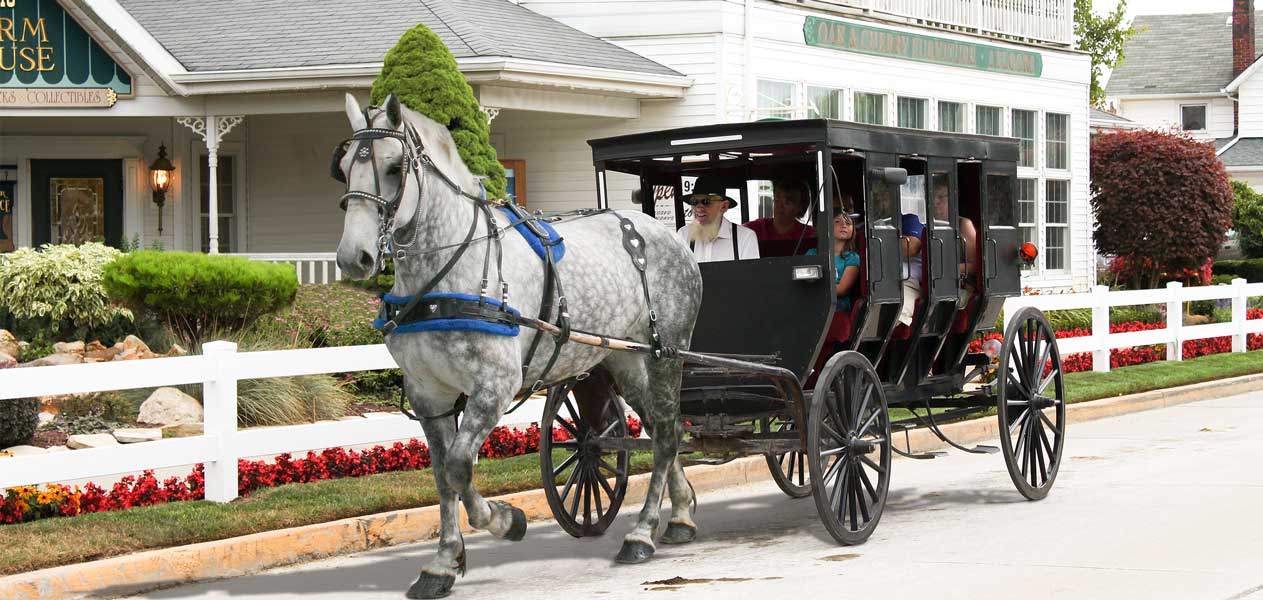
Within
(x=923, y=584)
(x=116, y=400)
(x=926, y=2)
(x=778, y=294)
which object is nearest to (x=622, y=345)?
(x=778, y=294)

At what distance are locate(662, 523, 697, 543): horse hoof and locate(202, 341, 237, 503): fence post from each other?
288 centimetres

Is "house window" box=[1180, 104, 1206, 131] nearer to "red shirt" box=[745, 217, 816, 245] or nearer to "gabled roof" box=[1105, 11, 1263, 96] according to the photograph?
"gabled roof" box=[1105, 11, 1263, 96]

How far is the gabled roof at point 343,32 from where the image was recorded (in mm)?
20984

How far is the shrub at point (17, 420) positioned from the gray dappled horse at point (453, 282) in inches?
222

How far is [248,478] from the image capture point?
1017 cm

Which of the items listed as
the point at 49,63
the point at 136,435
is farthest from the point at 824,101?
the point at 136,435

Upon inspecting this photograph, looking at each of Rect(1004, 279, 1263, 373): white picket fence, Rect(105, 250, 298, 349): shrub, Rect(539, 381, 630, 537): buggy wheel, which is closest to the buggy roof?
Rect(539, 381, 630, 537): buggy wheel

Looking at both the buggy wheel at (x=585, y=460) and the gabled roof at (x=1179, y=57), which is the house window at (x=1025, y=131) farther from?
the gabled roof at (x=1179, y=57)

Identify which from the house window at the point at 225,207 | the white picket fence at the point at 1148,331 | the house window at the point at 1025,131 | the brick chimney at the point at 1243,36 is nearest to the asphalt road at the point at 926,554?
the white picket fence at the point at 1148,331

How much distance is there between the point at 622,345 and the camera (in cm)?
809

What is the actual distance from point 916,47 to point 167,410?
15.6m

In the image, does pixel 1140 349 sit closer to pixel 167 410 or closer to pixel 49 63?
pixel 167 410

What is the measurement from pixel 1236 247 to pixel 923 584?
42490 mm

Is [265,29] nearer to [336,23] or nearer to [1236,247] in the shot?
[336,23]
